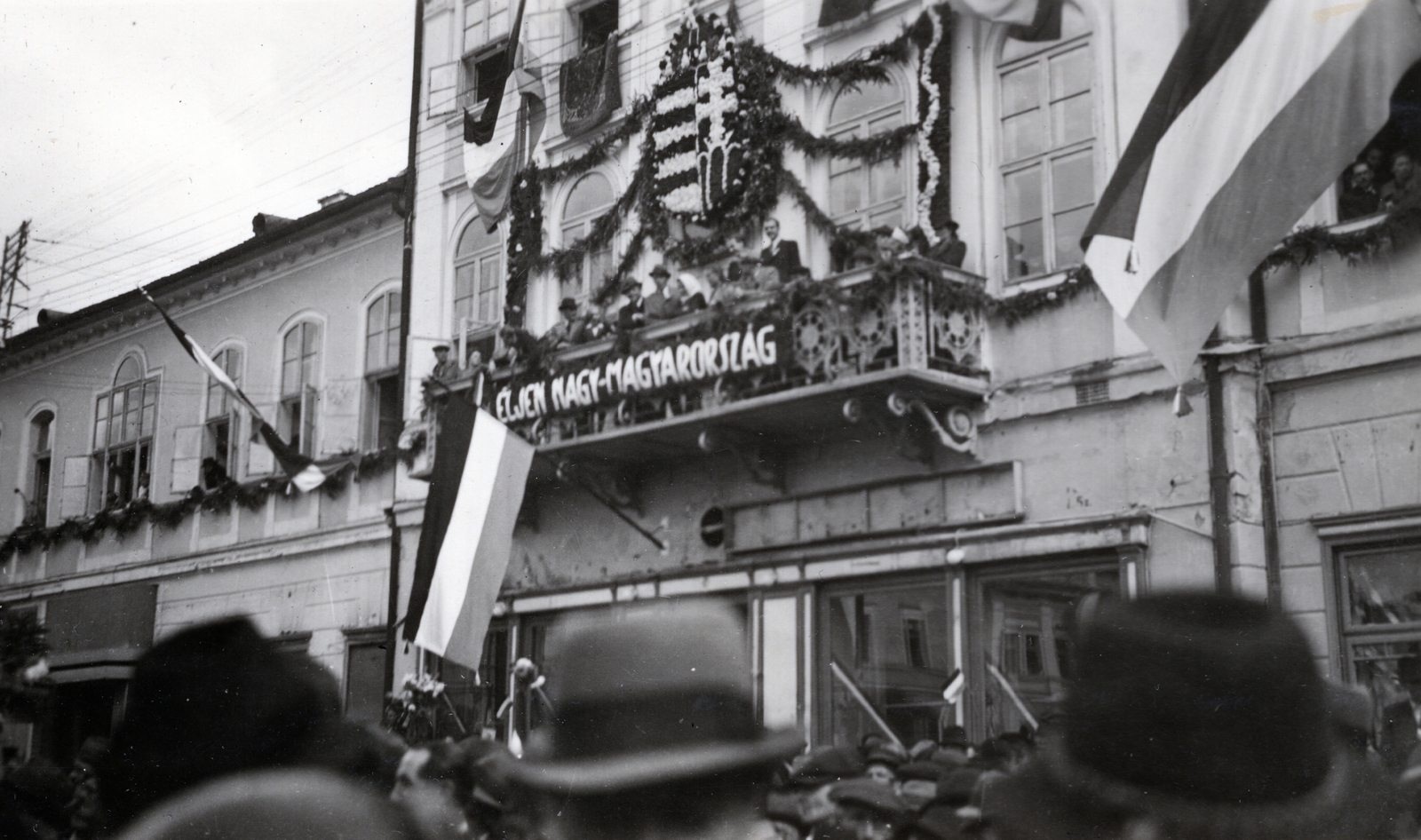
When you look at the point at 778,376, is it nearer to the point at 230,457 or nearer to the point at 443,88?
the point at 443,88

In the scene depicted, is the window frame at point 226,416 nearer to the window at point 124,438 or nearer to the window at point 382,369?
the window at point 124,438

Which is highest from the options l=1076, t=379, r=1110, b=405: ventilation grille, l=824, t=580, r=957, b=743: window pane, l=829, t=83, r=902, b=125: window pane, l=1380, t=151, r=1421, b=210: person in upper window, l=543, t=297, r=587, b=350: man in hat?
l=829, t=83, r=902, b=125: window pane

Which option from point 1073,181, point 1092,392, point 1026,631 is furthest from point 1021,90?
point 1026,631

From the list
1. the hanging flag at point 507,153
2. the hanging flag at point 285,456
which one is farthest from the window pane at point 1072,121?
the hanging flag at point 285,456

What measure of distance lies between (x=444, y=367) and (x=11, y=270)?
298 inches

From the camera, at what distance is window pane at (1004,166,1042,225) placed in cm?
1122

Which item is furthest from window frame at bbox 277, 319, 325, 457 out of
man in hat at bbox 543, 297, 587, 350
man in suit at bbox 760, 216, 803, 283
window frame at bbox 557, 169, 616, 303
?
man in suit at bbox 760, 216, 803, 283

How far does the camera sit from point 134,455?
19.9m

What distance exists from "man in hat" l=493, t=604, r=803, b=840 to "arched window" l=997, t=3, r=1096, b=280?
8610 millimetres

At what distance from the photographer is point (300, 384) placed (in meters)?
18.2

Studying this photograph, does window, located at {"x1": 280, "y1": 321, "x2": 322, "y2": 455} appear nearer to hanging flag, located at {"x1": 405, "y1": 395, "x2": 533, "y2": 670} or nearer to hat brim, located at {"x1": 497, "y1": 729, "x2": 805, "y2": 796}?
hanging flag, located at {"x1": 405, "y1": 395, "x2": 533, "y2": 670}

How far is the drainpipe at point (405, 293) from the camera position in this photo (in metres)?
15.9

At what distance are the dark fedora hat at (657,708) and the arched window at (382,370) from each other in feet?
47.7

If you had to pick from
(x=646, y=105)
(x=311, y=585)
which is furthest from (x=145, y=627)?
(x=646, y=105)
